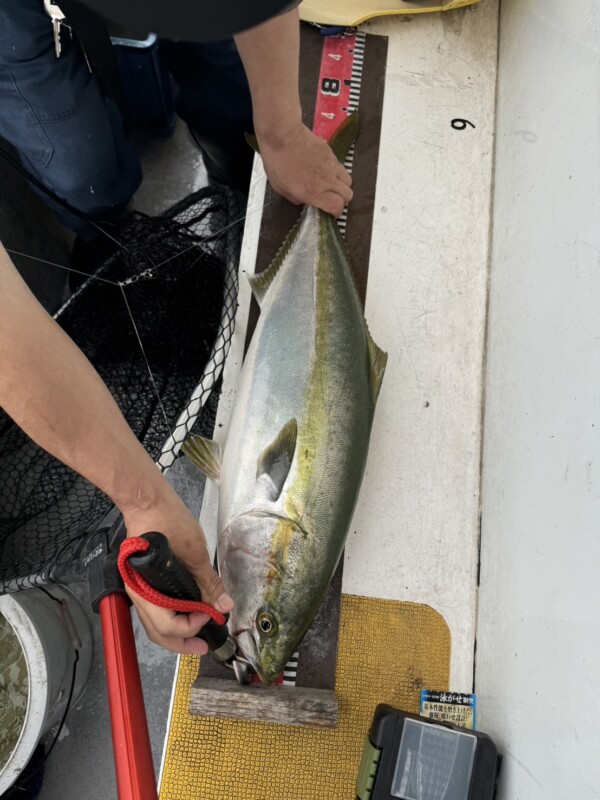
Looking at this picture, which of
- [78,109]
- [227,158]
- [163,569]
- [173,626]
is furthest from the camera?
[227,158]

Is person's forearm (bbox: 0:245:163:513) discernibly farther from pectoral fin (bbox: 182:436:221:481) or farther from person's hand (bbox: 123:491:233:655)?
pectoral fin (bbox: 182:436:221:481)

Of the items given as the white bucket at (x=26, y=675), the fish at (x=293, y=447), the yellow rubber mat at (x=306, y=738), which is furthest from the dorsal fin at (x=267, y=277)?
the white bucket at (x=26, y=675)

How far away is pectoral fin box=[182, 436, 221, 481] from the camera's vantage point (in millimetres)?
1431

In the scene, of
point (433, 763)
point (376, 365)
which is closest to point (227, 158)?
point (376, 365)

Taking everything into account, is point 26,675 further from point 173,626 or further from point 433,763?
point 433,763

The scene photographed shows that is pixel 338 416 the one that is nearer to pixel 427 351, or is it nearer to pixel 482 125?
pixel 427 351

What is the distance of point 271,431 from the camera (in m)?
1.35

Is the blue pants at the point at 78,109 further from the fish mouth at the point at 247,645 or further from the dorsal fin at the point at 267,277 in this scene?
the fish mouth at the point at 247,645

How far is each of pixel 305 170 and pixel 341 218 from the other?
8.6 inches

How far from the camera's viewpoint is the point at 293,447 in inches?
51.7

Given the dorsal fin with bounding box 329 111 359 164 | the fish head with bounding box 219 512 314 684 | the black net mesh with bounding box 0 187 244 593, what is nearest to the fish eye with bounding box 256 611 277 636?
the fish head with bounding box 219 512 314 684

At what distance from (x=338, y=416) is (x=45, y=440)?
2.13 feet

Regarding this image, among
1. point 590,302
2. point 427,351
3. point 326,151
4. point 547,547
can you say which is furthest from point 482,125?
point 547,547

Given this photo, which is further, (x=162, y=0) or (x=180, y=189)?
(x=180, y=189)
